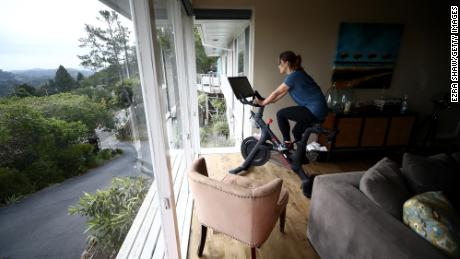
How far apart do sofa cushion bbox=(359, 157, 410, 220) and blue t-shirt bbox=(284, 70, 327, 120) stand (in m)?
1.02

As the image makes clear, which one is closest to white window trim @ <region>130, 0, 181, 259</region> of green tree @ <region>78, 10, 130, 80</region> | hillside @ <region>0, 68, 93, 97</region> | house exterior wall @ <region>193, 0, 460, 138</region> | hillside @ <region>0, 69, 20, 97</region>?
green tree @ <region>78, 10, 130, 80</region>

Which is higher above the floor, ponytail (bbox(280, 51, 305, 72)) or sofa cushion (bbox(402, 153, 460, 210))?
ponytail (bbox(280, 51, 305, 72))

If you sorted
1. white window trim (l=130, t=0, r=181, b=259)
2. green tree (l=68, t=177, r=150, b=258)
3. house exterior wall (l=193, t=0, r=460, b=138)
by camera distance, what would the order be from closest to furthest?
green tree (l=68, t=177, r=150, b=258)
white window trim (l=130, t=0, r=181, b=259)
house exterior wall (l=193, t=0, r=460, b=138)

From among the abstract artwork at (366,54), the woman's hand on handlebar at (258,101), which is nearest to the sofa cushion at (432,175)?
the woman's hand on handlebar at (258,101)

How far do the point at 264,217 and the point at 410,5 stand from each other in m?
3.92

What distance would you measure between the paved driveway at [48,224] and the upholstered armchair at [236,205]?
0.63 metres

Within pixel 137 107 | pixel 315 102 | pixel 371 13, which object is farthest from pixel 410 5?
pixel 137 107

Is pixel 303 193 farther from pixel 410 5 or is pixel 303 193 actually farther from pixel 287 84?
pixel 410 5

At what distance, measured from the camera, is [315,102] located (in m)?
2.28

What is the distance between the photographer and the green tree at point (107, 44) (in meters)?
0.70

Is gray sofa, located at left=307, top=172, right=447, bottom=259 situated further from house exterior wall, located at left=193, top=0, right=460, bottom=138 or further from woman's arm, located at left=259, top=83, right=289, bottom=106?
house exterior wall, located at left=193, top=0, right=460, bottom=138

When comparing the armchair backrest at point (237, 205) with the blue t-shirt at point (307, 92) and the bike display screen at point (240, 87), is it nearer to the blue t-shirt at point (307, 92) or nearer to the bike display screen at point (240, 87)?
the bike display screen at point (240, 87)

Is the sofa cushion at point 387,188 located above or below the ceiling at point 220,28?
below

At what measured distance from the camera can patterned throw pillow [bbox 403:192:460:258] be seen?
3.06 feet
